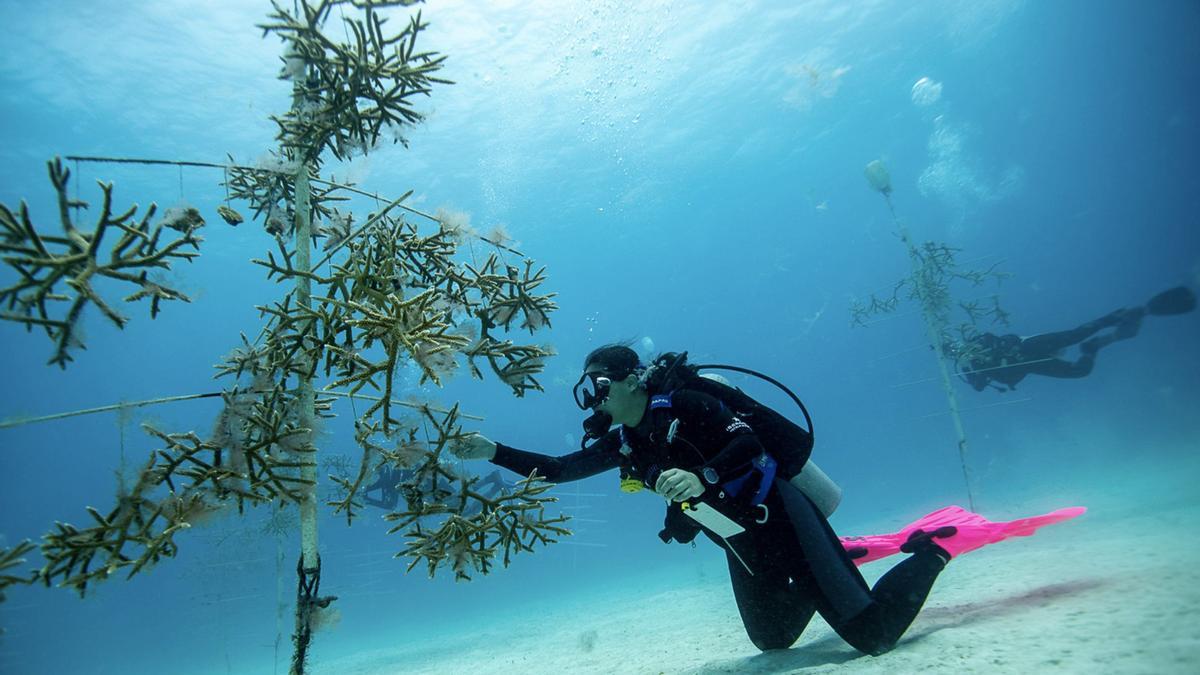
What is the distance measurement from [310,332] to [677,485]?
260cm

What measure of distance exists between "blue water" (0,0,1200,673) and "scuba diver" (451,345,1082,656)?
1887mm

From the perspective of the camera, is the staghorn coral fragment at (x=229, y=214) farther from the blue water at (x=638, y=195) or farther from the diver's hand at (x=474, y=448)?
the diver's hand at (x=474, y=448)

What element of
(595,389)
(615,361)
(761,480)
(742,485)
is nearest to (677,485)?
(742,485)

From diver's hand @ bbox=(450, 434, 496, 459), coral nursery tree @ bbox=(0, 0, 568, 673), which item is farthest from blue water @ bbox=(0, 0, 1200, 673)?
diver's hand @ bbox=(450, 434, 496, 459)

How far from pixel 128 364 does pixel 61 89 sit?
8512cm

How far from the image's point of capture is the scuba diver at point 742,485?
12.9 feet

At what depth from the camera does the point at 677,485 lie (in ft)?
11.9

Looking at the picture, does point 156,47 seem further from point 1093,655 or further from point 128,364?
point 128,364

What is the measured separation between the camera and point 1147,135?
65.1 meters

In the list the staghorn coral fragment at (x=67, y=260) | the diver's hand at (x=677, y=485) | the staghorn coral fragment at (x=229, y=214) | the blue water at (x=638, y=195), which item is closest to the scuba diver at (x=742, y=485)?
the diver's hand at (x=677, y=485)

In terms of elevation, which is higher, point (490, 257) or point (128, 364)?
point (128, 364)

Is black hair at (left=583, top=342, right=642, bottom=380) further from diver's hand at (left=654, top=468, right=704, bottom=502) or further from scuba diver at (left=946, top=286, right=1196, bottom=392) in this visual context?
scuba diver at (left=946, top=286, right=1196, bottom=392)

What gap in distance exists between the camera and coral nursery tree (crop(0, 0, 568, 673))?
2.45 m

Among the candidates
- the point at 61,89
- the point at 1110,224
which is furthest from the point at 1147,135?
the point at 61,89
